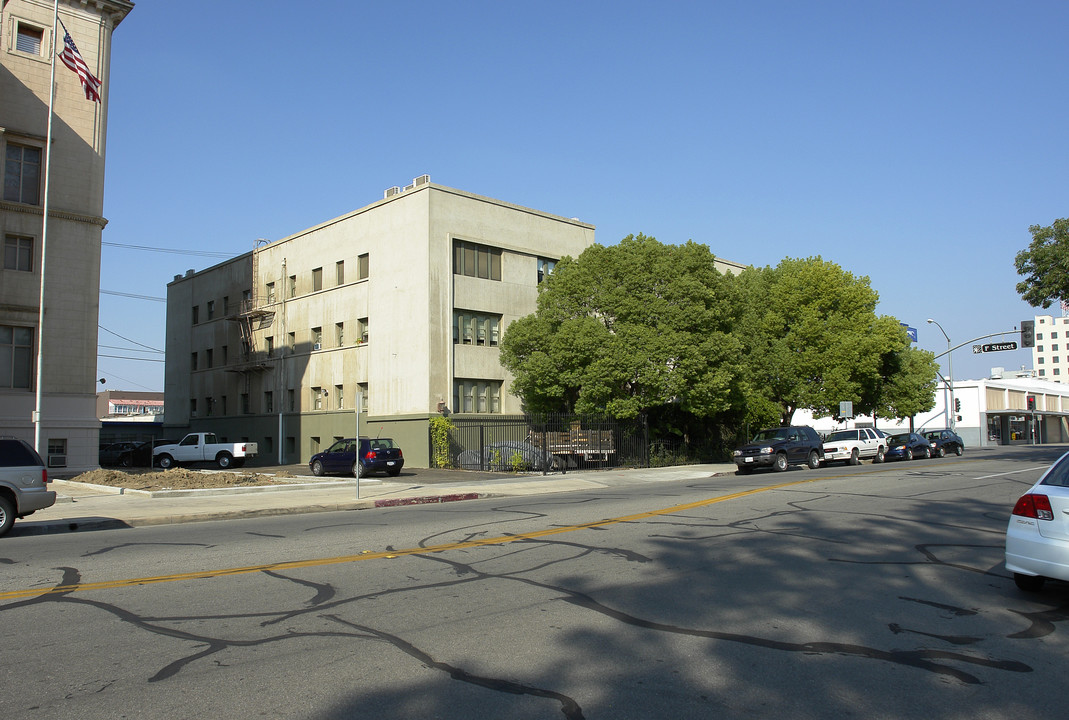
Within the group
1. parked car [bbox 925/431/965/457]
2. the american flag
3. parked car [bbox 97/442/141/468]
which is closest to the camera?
the american flag

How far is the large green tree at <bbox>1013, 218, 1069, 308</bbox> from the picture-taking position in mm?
25438

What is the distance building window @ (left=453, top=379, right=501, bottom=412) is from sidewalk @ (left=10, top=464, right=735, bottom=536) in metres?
6.35

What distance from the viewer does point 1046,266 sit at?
2591 cm

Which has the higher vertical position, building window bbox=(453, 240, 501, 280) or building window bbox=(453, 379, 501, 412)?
building window bbox=(453, 240, 501, 280)

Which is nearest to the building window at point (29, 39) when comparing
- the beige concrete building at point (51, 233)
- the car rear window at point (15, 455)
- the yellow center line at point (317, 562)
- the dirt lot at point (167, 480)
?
the beige concrete building at point (51, 233)

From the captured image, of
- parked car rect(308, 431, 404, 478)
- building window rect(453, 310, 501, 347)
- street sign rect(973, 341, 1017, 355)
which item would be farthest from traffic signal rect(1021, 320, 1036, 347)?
parked car rect(308, 431, 404, 478)

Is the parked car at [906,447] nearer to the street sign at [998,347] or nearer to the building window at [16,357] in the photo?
the street sign at [998,347]

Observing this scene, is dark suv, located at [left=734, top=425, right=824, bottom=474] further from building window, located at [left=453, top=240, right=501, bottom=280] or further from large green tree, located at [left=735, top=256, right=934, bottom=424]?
building window, located at [left=453, top=240, right=501, bottom=280]

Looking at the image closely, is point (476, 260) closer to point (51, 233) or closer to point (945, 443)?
point (51, 233)

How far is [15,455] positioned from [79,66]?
1827 cm

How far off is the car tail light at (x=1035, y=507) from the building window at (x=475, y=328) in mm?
29660

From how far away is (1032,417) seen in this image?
79062 mm

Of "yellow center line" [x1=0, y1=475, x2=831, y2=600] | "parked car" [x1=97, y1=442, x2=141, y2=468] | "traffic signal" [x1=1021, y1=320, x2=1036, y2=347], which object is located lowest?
"parked car" [x1=97, y1=442, x2=141, y2=468]

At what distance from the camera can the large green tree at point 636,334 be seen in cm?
3069
